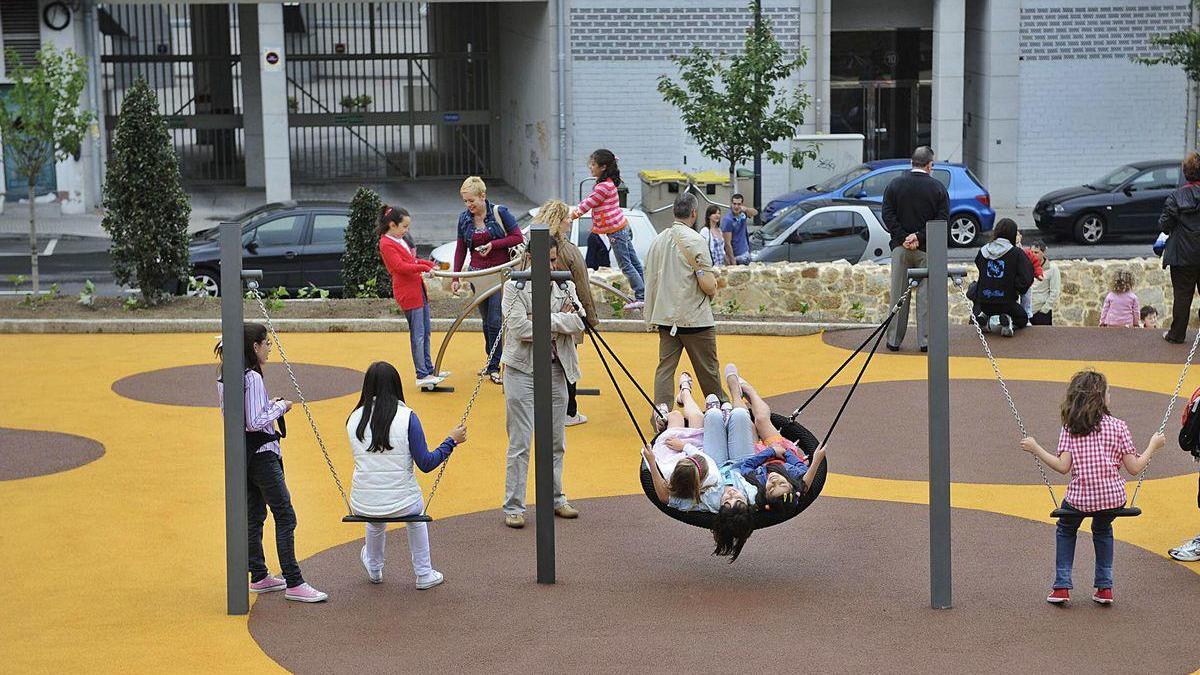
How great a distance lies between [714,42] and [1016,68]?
6.48 m

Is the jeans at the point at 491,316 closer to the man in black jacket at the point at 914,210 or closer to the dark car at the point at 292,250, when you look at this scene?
the man in black jacket at the point at 914,210

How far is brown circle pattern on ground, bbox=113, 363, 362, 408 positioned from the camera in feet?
48.5

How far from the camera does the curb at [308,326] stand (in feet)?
58.4

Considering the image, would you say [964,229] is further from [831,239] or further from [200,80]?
[200,80]

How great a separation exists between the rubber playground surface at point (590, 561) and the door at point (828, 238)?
830cm

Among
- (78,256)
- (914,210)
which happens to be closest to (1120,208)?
(914,210)

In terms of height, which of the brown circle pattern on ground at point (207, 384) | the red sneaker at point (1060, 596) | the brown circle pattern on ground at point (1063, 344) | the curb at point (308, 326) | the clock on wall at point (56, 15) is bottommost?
the red sneaker at point (1060, 596)

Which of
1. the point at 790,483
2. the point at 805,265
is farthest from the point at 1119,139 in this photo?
the point at 790,483

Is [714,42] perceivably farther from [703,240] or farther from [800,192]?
[703,240]

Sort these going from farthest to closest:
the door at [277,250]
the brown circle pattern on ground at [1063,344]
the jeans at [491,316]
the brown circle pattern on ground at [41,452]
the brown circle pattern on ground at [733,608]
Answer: the door at [277,250] < the brown circle pattern on ground at [1063,344] < the jeans at [491,316] < the brown circle pattern on ground at [41,452] < the brown circle pattern on ground at [733,608]

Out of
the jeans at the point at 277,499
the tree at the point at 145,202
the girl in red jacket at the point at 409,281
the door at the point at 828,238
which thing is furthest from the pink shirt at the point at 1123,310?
the jeans at the point at 277,499

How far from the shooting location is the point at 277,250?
71.3 ft

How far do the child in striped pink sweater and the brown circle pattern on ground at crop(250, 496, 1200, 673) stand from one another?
5869 mm

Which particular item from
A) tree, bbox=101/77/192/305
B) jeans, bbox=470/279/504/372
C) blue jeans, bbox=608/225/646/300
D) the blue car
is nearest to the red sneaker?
jeans, bbox=470/279/504/372
